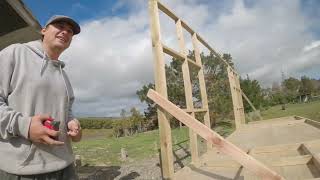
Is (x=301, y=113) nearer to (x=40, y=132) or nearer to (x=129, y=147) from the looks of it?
(x=129, y=147)

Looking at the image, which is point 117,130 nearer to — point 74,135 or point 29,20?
point 29,20

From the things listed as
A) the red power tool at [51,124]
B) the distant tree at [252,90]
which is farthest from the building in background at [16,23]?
the distant tree at [252,90]

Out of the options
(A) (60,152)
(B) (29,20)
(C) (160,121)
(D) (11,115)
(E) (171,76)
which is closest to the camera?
(D) (11,115)

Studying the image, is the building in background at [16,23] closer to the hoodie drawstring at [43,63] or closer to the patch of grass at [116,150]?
the hoodie drawstring at [43,63]

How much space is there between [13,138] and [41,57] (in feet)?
1.61

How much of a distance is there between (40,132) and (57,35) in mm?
617

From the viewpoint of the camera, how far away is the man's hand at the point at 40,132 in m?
1.85

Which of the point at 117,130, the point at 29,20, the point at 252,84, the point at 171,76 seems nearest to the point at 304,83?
the point at 252,84

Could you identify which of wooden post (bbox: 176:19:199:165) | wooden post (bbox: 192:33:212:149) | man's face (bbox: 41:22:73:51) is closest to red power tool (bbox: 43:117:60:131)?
man's face (bbox: 41:22:73:51)

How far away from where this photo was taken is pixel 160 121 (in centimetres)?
336

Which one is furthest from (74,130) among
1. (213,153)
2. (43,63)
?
(213,153)

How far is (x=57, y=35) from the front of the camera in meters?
2.16

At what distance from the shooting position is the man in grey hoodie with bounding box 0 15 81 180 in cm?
187

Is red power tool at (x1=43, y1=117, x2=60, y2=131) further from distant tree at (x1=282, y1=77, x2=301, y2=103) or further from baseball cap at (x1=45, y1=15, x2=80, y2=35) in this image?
distant tree at (x1=282, y1=77, x2=301, y2=103)
